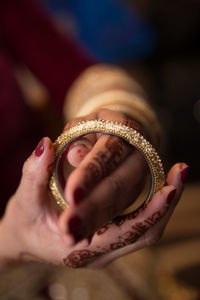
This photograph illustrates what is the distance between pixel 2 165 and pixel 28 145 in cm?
6

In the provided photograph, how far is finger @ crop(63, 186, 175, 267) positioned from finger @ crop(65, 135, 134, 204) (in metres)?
0.04

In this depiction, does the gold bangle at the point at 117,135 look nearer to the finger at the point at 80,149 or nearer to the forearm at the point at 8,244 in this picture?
the finger at the point at 80,149

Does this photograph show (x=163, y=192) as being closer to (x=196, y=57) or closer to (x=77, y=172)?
(x=77, y=172)

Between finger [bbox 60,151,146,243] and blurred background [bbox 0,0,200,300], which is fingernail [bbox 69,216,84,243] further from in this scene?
blurred background [bbox 0,0,200,300]

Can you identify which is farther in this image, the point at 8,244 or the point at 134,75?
the point at 134,75

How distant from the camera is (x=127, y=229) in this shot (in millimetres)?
283

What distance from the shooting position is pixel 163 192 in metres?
0.26

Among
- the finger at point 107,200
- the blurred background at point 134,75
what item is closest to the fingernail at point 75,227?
the finger at point 107,200

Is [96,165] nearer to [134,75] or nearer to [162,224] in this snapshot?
[162,224]

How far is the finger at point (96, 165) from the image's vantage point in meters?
0.21

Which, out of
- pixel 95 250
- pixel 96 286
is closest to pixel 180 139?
pixel 96 286

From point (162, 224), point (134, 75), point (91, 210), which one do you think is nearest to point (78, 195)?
point (91, 210)

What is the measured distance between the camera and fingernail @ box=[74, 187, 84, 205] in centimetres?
21

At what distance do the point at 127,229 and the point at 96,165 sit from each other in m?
0.08
